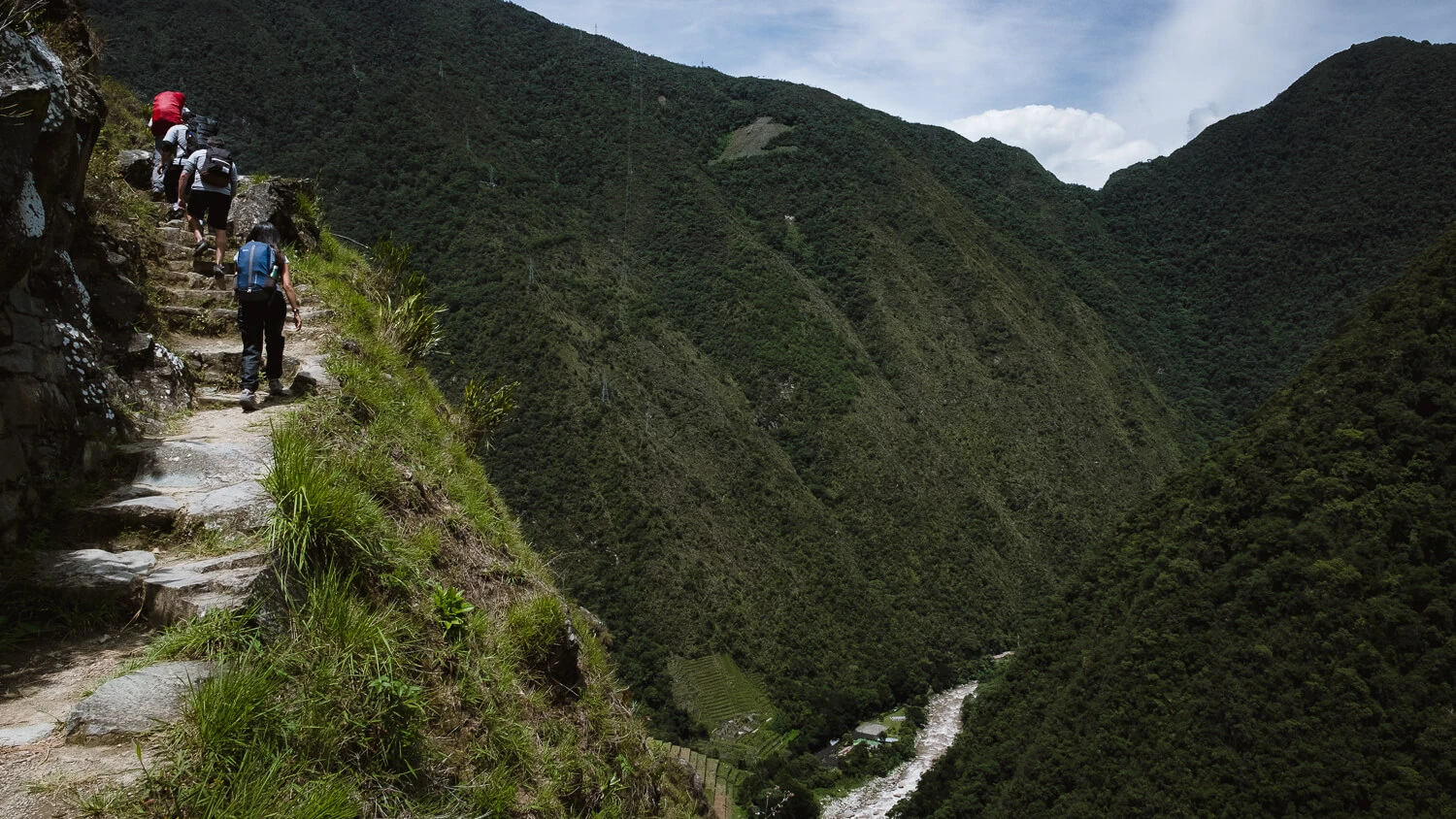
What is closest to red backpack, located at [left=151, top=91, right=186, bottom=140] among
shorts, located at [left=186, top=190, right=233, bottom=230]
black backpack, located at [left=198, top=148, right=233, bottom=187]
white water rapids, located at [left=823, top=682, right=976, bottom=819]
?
black backpack, located at [left=198, top=148, right=233, bottom=187]

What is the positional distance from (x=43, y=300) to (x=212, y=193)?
17.0ft

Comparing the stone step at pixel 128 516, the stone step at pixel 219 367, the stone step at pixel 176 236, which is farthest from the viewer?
the stone step at pixel 176 236

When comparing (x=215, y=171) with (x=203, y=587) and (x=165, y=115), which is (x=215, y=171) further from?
(x=203, y=587)

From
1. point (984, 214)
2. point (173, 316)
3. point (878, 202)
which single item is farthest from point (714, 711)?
point (984, 214)

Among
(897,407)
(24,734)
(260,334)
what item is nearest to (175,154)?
(260,334)

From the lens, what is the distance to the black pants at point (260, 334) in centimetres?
623

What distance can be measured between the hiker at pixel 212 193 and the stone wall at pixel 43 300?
376 cm

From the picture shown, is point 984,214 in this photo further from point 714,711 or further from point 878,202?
point 714,711

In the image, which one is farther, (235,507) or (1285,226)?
(1285,226)

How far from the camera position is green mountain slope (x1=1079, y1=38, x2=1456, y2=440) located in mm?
106625

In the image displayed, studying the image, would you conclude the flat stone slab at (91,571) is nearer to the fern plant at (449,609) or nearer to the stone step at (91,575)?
the stone step at (91,575)

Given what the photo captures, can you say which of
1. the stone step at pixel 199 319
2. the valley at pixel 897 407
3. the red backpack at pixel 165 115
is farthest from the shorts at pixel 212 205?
the red backpack at pixel 165 115

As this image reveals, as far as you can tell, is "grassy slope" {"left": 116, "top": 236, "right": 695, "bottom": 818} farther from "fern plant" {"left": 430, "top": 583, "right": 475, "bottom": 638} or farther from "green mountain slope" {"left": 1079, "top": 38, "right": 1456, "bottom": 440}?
"green mountain slope" {"left": 1079, "top": 38, "right": 1456, "bottom": 440}

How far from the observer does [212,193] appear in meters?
9.02
